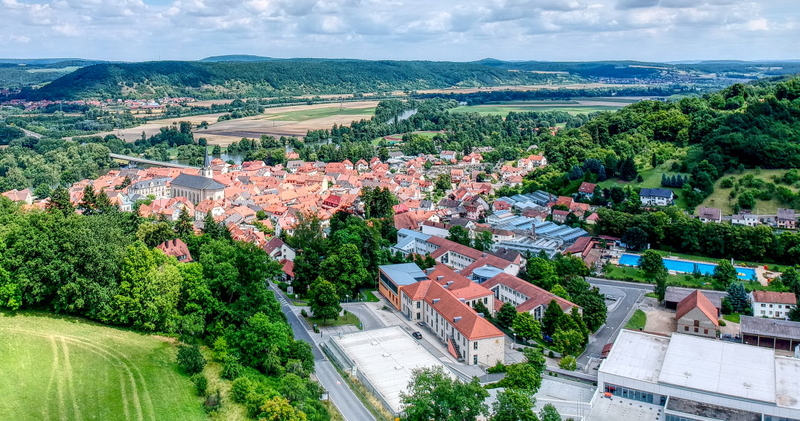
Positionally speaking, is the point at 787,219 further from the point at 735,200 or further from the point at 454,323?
the point at 454,323

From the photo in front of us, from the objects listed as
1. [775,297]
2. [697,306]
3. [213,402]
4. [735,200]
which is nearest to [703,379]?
[697,306]

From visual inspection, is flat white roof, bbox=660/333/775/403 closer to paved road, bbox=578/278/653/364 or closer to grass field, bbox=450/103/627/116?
paved road, bbox=578/278/653/364

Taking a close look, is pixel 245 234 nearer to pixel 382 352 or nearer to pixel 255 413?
pixel 382 352

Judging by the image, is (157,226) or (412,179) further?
(412,179)

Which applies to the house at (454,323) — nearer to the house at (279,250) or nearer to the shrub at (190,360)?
the house at (279,250)

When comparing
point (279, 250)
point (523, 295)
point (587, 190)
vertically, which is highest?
point (587, 190)

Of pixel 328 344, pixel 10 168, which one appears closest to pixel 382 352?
pixel 328 344
